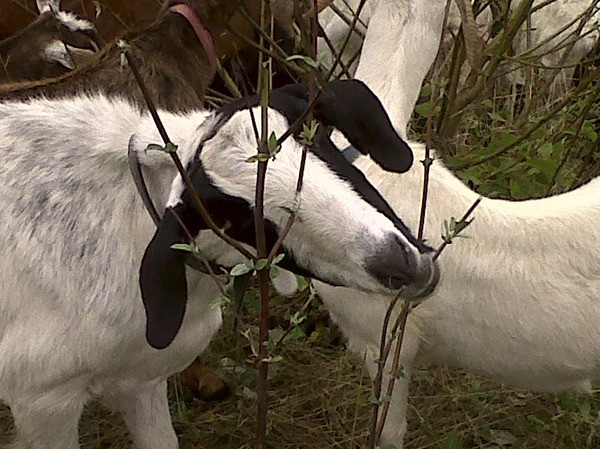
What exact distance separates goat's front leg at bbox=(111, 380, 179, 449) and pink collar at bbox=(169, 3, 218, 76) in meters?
1.10

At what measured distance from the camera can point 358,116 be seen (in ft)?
7.25

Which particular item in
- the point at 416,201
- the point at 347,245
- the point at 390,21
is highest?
the point at 390,21

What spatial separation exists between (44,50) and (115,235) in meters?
1.77

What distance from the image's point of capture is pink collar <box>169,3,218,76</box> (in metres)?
3.43

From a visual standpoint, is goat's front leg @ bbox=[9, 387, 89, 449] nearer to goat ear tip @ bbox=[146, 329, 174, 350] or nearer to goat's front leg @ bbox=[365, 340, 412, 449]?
goat ear tip @ bbox=[146, 329, 174, 350]

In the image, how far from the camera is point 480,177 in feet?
12.5

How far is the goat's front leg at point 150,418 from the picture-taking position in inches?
116

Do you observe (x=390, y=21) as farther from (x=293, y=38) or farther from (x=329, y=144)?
(x=293, y=38)

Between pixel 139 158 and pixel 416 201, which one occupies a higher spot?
pixel 139 158

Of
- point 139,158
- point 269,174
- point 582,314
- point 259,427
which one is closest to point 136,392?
point 259,427

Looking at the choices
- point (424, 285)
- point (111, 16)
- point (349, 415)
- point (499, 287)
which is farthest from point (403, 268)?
point (111, 16)

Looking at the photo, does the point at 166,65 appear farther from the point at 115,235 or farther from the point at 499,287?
the point at 499,287

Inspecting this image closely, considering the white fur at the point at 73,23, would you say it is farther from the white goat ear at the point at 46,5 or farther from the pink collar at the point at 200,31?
the pink collar at the point at 200,31

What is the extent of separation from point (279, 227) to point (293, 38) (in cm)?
239
